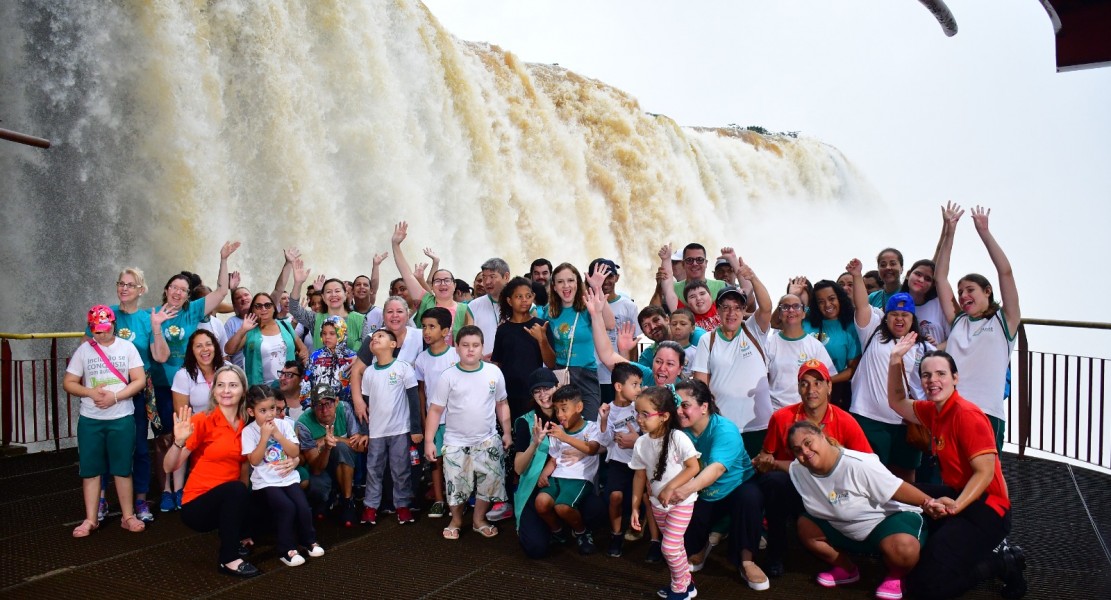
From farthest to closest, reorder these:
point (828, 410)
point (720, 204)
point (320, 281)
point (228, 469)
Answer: point (720, 204), point (320, 281), point (228, 469), point (828, 410)

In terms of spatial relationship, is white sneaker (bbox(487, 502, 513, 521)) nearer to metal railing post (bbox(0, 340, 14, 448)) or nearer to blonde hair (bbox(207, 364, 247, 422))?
blonde hair (bbox(207, 364, 247, 422))

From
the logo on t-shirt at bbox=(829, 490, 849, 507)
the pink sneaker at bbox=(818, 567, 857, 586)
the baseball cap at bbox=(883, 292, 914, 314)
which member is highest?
the baseball cap at bbox=(883, 292, 914, 314)

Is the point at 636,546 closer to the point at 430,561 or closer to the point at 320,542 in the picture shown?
the point at 430,561

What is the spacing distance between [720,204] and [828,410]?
2178 cm

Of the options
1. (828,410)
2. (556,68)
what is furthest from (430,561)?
(556,68)

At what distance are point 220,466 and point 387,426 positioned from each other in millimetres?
1128

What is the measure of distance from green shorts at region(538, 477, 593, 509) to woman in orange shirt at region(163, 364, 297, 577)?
59.2 inches

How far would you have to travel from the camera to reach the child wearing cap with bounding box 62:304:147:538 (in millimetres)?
5078

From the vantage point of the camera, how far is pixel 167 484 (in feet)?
18.8

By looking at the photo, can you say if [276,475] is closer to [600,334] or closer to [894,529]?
[600,334]

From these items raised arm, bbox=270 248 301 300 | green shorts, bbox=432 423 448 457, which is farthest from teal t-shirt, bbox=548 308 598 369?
raised arm, bbox=270 248 301 300

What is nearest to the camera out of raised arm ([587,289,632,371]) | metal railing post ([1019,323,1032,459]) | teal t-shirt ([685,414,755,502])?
teal t-shirt ([685,414,755,502])

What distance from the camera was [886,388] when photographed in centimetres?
485

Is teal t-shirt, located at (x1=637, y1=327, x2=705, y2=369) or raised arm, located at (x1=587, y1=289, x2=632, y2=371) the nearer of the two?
raised arm, located at (x1=587, y1=289, x2=632, y2=371)
